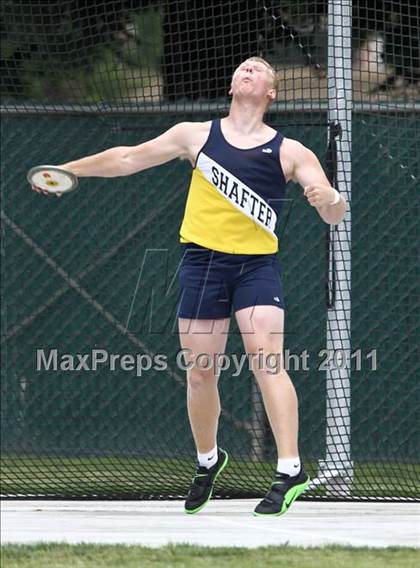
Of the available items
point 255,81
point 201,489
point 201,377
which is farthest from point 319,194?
point 201,489

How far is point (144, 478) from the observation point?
846 centimetres

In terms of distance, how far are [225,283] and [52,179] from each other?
90 cm

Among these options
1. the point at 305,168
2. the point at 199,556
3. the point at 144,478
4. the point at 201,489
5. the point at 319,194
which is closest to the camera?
the point at 319,194

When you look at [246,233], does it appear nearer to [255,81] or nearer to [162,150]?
[162,150]

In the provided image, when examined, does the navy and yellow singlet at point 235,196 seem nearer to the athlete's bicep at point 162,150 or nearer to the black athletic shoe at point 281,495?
the athlete's bicep at point 162,150

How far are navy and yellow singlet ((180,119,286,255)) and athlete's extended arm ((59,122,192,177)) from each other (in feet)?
0.46

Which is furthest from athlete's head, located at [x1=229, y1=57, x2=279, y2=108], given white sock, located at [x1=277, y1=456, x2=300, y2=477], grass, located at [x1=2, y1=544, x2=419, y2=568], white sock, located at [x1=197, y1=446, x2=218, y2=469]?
grass, located at [x1=2, y1=544, x2=419, y2=568]

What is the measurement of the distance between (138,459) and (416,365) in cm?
209

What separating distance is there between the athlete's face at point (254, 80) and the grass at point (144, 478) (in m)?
3.22

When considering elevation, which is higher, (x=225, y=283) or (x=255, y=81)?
(x=255, y=81)

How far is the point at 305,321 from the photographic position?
8.96 meters

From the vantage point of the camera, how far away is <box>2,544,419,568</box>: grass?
629 centimetres

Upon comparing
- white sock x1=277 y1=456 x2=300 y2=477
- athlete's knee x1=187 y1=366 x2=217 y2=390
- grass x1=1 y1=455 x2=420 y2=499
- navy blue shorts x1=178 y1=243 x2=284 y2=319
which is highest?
navy blue shorts x1=178 y1=243 x2=284 y2=319

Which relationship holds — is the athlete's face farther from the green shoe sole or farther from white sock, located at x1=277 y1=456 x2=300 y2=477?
the green shoe sole
